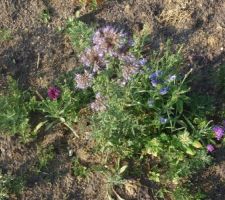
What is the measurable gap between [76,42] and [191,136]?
1515 mm

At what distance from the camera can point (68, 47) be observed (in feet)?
18.5

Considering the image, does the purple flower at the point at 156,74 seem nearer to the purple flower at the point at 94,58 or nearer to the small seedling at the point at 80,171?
the purple flower at the point at 94,58

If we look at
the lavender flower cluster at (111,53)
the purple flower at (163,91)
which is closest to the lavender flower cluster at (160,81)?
the purple flower at (163,91)

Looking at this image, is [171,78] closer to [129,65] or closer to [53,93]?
[129,65]

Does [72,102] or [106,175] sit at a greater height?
[72,102]

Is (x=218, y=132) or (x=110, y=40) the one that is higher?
(x=110, y=40)

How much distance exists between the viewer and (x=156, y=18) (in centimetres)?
581

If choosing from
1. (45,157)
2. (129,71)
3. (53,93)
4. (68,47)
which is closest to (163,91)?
(129,71)

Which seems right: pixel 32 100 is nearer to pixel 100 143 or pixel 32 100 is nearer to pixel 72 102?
pixel 72 102

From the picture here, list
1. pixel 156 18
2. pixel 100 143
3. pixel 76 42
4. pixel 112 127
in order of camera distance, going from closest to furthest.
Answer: pixel 112 127, pixel 100 143, pixel 76 42, pixel 156 18

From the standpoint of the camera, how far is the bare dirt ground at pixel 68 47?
4.91 meters

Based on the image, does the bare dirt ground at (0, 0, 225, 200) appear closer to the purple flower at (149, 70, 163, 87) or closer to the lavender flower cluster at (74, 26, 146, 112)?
the purple flower at (149, 70, 163, 87)

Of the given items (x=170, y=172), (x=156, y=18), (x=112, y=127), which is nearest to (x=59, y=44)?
(x=156, y=18)

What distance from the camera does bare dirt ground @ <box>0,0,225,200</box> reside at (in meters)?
4.91
